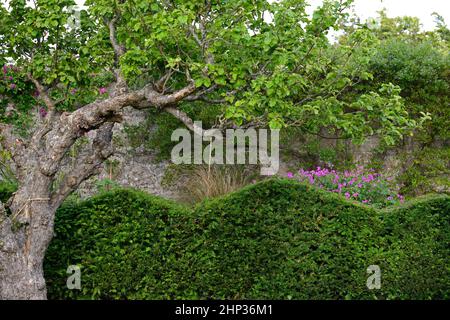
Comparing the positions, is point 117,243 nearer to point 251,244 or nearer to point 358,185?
point 251,244

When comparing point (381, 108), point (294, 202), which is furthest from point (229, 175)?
point (381, 108)

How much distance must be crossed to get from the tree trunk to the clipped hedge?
45 centimetres

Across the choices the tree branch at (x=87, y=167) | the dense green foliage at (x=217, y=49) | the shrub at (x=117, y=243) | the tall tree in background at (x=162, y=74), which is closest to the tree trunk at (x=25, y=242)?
the tall tree in background at (x=162, y=74)

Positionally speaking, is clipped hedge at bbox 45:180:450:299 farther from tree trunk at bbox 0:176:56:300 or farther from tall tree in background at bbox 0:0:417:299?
tall tree in background at bbox 0:0:417:299

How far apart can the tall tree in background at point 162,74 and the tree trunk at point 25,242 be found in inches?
0.4

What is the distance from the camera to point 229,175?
10570 mm

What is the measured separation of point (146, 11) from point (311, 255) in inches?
137

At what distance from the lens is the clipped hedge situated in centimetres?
679

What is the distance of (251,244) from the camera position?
6.82 meters

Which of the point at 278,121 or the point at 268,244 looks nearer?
the point at 278,121

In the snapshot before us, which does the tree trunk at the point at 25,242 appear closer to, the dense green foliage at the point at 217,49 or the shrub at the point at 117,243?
the shrub at the point at 117,243

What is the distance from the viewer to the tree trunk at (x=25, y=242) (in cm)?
616

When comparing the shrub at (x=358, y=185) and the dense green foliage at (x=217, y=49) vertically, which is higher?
the dense green foliage at (x=217, y=49)

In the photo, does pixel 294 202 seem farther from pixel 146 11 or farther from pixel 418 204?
pixel 146 11
